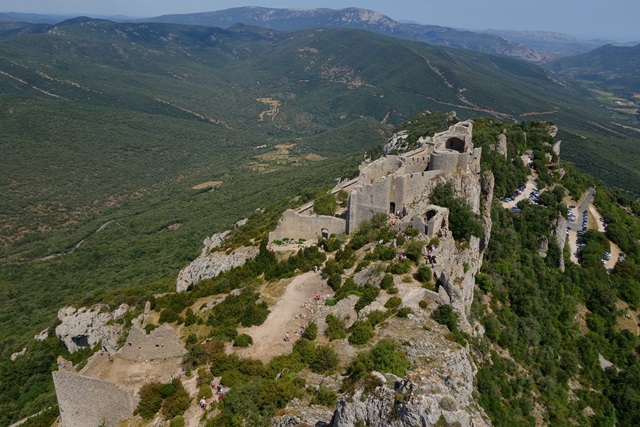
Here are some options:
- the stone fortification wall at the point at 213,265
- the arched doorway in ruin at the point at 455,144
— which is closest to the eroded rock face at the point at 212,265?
the stone fortification wall at the point at 213,265

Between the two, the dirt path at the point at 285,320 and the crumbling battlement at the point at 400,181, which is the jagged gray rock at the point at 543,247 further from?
the dirt path at the point at 285,320

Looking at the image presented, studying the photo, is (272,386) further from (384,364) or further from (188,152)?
(188,152)

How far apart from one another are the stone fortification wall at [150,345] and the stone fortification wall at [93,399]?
3.27 m

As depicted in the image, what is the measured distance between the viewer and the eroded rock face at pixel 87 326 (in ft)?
125

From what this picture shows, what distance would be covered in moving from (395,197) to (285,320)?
13185 millimetres

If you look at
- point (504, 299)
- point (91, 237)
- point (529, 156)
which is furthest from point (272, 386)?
point (91, 237)

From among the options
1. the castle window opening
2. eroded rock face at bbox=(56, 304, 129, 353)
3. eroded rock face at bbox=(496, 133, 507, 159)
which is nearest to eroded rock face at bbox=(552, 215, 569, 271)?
eroded rock face at bbox=(496, 133, 507, 159)

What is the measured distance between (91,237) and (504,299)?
90.6 metres

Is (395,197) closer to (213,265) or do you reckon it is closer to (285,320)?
(285,320)

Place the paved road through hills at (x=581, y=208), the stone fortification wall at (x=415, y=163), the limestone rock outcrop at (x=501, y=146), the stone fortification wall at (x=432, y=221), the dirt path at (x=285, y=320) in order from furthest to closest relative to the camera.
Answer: the paved road through hills at (x=581, y=208) < the limestone rock outcrop at (x=501, y=146) < the stone fortification wall at (x=415, y=163) < the stone fortification wall at (x=432, y=221) < the dirt path at (x=285, y=320)

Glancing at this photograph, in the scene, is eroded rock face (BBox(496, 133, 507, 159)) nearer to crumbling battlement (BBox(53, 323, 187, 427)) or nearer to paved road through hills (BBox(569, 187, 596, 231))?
paved road through hills (BBox(569, 187, 596, 231))

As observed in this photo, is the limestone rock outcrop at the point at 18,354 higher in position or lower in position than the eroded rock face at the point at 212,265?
lower

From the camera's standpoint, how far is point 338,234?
3481 cm

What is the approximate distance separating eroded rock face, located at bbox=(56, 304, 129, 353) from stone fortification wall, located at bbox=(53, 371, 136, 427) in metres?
17.5
